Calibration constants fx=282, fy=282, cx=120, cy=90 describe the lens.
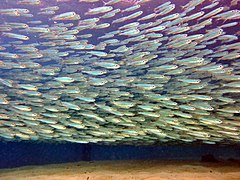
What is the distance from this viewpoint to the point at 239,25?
22.8ft

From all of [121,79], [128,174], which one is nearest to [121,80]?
[121,79]

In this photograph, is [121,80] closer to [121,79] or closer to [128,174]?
[121,79]

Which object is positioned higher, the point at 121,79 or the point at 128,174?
the point at 121,79

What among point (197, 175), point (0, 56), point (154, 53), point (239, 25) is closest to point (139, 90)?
point (154, 53)

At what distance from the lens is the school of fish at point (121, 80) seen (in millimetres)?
6465

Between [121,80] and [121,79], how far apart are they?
0.12 ft

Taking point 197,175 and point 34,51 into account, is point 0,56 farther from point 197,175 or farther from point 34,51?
point 197,175

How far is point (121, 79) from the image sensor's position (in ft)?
22.5

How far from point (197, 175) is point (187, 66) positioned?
2.48 metres

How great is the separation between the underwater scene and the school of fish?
0.9 inches

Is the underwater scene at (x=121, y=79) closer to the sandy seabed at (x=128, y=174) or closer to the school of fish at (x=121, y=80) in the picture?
the school of fish at (x=121, y=80)

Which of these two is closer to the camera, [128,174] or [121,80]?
[128,174]

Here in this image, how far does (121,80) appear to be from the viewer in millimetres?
6816

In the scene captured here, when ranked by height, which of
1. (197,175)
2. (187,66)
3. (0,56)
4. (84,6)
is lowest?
(197,175)
